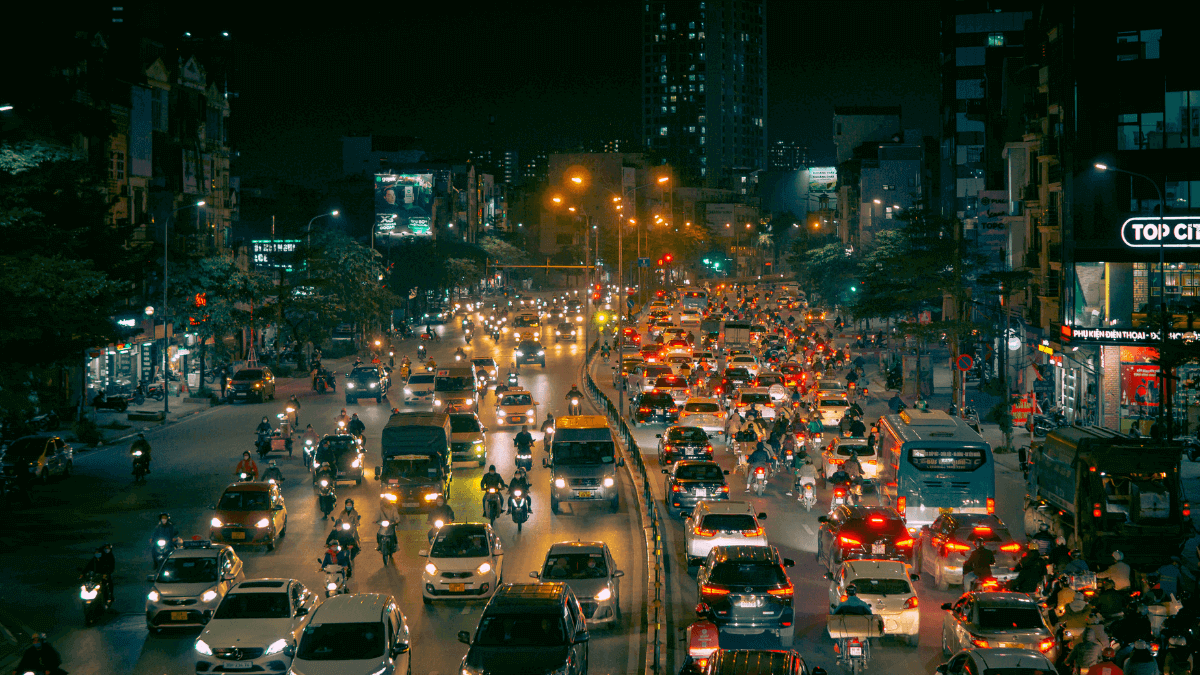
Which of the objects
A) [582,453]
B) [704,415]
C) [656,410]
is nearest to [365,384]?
[656,410]

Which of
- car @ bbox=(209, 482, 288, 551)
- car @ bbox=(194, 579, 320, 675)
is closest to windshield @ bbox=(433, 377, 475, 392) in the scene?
car @ bbox=(209, 482, 288, 551)

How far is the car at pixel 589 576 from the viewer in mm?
18672

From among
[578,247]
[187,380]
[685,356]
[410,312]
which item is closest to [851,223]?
[578,247]

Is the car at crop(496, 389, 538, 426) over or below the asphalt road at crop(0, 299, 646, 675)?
over

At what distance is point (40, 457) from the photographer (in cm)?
3362

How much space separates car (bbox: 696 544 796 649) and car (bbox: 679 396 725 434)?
23241 mm

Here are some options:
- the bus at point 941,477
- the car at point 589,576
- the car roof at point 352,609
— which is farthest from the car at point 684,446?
the car roof at point 352,609

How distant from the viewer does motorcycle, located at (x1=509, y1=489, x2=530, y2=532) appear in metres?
27.9

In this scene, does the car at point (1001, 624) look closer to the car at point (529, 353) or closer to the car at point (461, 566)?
Answer: the car at point (461, 566)

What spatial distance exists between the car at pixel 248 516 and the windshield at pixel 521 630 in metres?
11.5

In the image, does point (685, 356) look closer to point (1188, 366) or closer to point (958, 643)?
point (1188, 366)

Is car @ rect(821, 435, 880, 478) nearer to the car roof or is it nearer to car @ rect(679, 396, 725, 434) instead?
car @ rect(679, 396, 725, 434)

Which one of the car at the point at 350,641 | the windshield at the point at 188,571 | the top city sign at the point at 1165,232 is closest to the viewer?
the car at the point at 350,641

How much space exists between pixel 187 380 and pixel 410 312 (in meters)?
52.3
